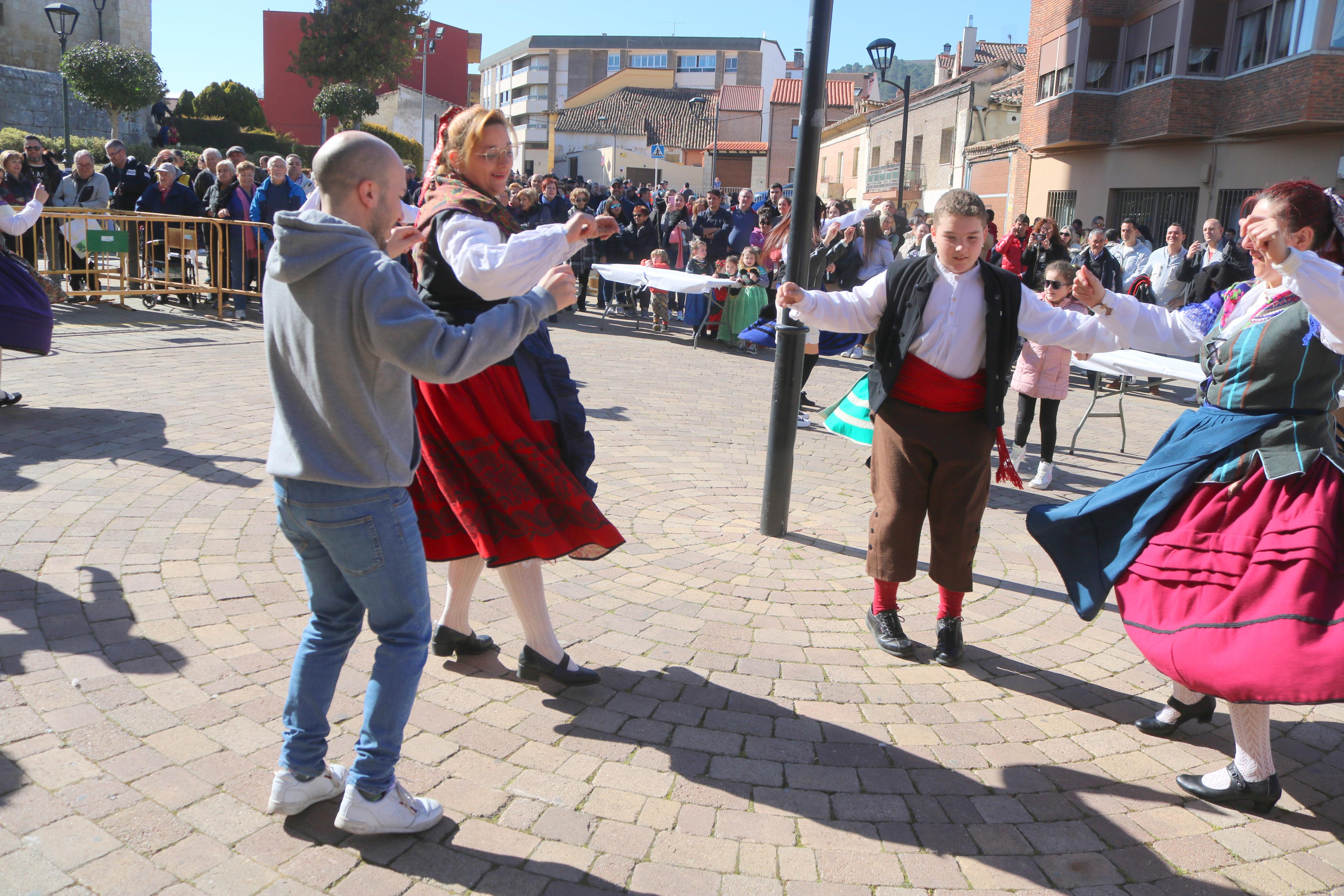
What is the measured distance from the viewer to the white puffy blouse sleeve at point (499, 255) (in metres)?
2.94

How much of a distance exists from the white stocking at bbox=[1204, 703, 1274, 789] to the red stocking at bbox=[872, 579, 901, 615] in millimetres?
1366

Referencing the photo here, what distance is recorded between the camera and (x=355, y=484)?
249cm

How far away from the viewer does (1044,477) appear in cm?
721

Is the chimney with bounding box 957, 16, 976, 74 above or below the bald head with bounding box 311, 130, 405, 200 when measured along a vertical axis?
above

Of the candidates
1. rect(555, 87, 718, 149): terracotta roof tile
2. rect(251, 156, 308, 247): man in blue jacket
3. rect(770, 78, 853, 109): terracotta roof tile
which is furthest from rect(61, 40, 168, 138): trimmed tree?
rect(555, 87, 718, 149): terracotta roof tile

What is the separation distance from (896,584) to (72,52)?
31763 mm

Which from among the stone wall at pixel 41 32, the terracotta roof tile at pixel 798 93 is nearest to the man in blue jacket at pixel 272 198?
the stone wall at pixel 41 32

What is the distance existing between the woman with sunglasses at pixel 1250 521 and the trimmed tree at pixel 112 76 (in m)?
31.0

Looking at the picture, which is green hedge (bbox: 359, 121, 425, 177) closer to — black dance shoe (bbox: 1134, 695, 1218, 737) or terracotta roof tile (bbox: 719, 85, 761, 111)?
terracotta roof tile (bbox: 719, 85, 761, 111)

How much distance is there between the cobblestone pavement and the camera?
2.71 metres

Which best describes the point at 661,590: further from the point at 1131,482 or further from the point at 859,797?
the point at 1131,482

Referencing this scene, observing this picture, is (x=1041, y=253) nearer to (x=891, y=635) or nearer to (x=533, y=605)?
(x=891, y=635)

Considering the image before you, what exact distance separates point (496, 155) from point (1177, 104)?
74.3 ft

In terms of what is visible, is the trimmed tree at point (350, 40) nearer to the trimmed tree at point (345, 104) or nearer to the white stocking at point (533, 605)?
the trimmed tree at point (345, 104)
